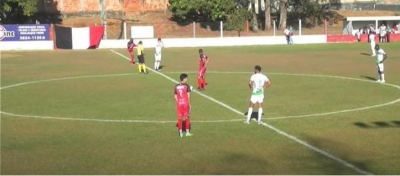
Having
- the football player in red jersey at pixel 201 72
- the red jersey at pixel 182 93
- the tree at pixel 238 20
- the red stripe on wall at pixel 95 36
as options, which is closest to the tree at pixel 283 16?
the tree at pixel 238 20

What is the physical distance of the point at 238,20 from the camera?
66938 millimetres

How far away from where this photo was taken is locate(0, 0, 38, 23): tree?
65.3 m

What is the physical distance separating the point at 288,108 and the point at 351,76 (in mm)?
11427

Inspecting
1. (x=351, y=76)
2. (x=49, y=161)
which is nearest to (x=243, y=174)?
(x=49, y=161)

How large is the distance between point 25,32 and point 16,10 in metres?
14.8

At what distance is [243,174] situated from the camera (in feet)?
41.7

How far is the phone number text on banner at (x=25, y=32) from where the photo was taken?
54.4 meters

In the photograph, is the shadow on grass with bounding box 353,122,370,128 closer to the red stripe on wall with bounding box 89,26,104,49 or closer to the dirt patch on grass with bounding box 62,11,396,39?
the red stripe on wall with bounding box 89,26,104,49

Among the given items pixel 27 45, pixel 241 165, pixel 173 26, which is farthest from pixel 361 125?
pixel 173 26

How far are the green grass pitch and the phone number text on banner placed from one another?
64.6 feet

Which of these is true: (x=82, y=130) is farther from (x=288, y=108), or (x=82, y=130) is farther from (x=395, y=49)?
(x=395, y=49)

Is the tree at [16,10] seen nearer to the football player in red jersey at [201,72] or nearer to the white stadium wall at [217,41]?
the white stadium wall at [217,41]

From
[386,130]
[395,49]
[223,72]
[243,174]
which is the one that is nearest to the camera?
[243,174]

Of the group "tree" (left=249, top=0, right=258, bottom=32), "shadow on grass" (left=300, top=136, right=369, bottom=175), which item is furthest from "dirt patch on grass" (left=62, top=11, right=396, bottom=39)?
"shadow on grass" (left=300, top=136, right=369, bottom=175)
